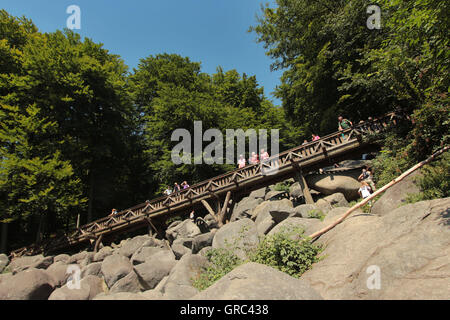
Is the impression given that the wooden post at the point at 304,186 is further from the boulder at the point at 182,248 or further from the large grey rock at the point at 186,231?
the boulder at the point at 182,248

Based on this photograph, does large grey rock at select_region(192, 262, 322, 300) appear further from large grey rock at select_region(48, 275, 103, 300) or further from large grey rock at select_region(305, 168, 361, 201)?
large grey rock at select_region(305, 168, 361, 201)

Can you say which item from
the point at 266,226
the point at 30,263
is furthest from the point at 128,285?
the point at 30,263

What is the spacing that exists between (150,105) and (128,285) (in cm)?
2014

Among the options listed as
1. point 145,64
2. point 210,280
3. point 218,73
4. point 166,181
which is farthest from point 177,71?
point 210,280

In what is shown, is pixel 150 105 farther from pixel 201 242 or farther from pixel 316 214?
pixel 316 214

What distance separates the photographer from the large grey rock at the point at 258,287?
2840mm

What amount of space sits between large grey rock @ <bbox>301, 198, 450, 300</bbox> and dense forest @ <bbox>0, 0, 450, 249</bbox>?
1766 mm

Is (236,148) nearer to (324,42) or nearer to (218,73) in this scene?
(324,42)

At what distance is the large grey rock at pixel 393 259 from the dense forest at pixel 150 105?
69.5 inches

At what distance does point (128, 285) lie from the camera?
8.66 metres

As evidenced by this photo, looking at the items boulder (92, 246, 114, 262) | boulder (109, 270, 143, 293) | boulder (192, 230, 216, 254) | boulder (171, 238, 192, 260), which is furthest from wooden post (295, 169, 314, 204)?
boulder (92, 246, 114, 262)

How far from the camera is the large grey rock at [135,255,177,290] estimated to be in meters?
8.43

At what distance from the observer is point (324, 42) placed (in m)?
14.9

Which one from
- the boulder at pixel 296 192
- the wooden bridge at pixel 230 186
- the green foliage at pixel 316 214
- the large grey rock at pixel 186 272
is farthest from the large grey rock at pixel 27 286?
the boulder at pixel 296 192
